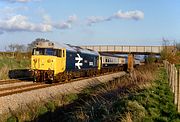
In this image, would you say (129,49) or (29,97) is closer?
(29,97)

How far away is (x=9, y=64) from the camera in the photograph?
139 ft

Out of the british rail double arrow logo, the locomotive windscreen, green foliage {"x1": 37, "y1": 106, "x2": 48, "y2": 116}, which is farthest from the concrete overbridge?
green foliage {"x1": 37, "y1": 106, "x2": 48, "y2": 116}

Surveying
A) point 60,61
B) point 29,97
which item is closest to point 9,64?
point 60,61

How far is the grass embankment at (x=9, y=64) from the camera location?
116 feet

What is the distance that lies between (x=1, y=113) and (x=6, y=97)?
3116 mm

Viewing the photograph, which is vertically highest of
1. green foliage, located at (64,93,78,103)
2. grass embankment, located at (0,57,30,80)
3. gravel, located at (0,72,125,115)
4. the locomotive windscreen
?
the locomotive windscreen

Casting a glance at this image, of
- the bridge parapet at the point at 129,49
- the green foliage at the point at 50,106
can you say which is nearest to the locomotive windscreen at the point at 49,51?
the green foliage at the point at 50,106

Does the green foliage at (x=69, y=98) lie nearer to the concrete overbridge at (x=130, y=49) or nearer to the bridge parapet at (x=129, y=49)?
the concrete overbridge at (x=130, y=49)

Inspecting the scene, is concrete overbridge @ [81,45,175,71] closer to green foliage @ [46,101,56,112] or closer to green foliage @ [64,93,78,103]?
green foliage @ [64,93,78,103]

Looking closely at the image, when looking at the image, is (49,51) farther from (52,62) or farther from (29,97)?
(29,97)

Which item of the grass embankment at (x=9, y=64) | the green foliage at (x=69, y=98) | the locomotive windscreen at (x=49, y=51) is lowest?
the green foliage at (x=69, y=98)

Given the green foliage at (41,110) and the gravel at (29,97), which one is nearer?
the green foliage at (41,110)

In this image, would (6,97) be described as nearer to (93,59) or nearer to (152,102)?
(152,102)

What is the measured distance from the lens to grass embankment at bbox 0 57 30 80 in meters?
35.3
